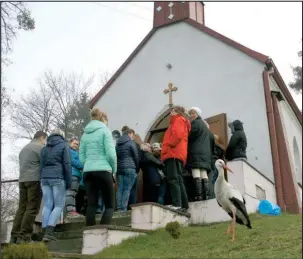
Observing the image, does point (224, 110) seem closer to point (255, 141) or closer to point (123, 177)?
point (255, 141)

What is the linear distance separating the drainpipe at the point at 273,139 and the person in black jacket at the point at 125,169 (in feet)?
13.7

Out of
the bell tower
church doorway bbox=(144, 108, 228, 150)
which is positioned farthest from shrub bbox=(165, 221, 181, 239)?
the bell tower

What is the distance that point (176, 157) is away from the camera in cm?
870

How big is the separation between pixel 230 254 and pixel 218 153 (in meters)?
5.10

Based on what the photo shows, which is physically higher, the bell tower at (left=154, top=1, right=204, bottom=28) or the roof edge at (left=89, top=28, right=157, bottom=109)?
→ the bell tower at (left=154, top=1, right=204, bottom=28)

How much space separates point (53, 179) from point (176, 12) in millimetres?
9452

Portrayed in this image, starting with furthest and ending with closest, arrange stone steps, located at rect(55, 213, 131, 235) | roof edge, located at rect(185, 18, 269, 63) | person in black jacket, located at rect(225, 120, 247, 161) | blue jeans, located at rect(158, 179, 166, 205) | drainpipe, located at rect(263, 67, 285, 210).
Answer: roof edge, located at rect(185, 18, 269, 63) → drainpipe, located at rect(263, 67, 285, 210) → person in black jacket, located at rect(225, 120, 247, 161) → blue jeans, located at rect(158, 179, 166, 205) → stone steps, located at rect(55, 213, 131, 235)

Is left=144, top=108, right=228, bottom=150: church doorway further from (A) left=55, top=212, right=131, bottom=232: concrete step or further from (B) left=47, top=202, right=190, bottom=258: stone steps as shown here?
(A) left=55, top=212, right=131, bottom=232: concrete step

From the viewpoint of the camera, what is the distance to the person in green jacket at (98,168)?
7.26 meters

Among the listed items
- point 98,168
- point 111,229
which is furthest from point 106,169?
point 111,229

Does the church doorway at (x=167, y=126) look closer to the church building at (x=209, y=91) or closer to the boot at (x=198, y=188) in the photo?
the church building at (x=209, y=91)

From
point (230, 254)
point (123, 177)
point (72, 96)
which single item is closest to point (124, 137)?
point (123, 177)

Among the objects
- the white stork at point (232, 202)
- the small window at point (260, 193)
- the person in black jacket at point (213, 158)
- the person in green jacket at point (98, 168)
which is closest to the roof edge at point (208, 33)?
the person in black jacket at point (213, 158)

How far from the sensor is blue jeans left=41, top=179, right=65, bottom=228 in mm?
7570
